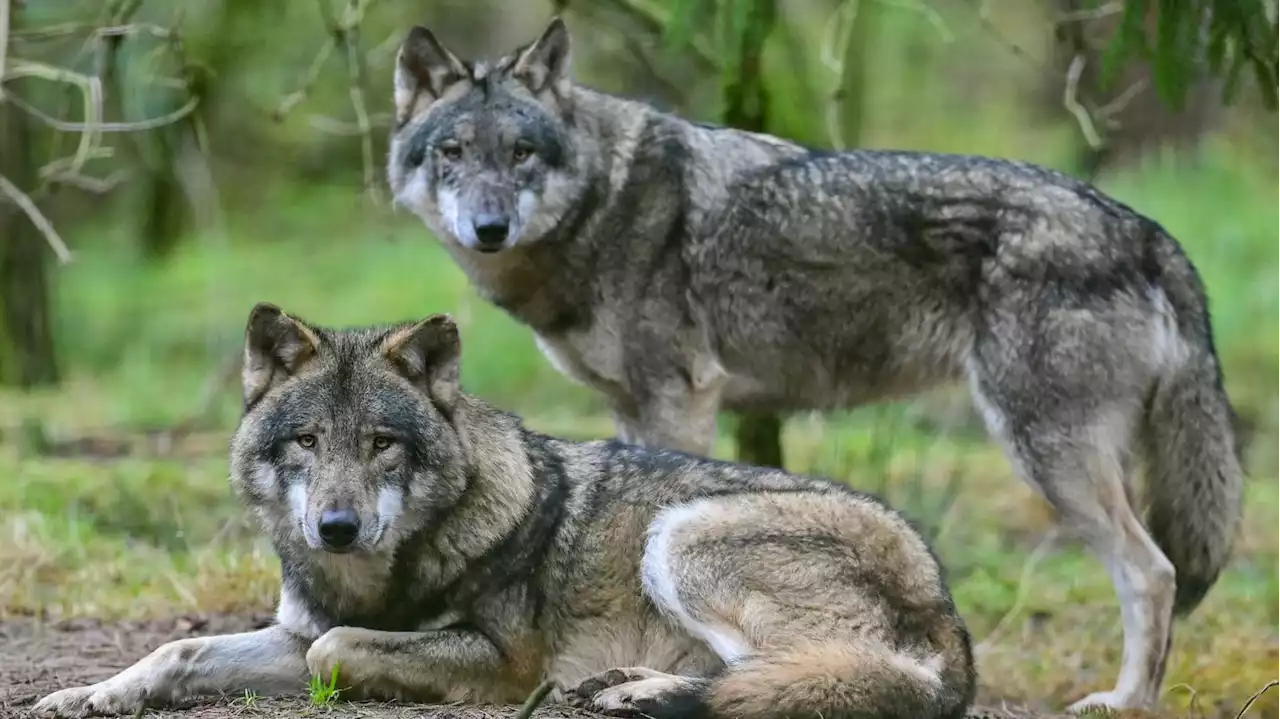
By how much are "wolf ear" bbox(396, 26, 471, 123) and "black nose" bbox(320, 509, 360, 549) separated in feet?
10.3

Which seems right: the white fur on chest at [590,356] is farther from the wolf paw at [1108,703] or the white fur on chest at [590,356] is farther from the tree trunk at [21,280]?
the tree trunk at [21,280]

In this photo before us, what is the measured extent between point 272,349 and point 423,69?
2.59 meters

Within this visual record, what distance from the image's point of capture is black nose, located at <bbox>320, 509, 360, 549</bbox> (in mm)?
4324

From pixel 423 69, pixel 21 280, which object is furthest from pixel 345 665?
pixel 21 280

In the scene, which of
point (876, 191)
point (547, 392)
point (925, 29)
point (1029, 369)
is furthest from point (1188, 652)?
point (925, 29)

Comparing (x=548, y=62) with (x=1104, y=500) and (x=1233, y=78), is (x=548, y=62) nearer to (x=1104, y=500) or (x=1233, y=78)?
(x=1233, y=78)

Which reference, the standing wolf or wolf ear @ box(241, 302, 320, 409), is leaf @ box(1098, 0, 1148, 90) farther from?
wolf ear @ box(241, 302, 320, 409)

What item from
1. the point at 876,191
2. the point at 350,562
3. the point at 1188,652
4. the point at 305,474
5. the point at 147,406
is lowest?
the point at 147,406

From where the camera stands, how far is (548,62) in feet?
22.7

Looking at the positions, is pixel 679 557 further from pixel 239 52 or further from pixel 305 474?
pixel 239 52

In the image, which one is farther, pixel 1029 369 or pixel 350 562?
pixel 1029 369

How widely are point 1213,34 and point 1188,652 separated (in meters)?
3.12

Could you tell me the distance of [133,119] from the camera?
1182 centimetres

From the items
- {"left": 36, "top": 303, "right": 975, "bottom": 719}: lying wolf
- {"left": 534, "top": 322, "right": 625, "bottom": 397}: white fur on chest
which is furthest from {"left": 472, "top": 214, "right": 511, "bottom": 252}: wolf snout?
{"left": 36, "top": 303, "right": 975, "bottom": 719}: lying wolf
